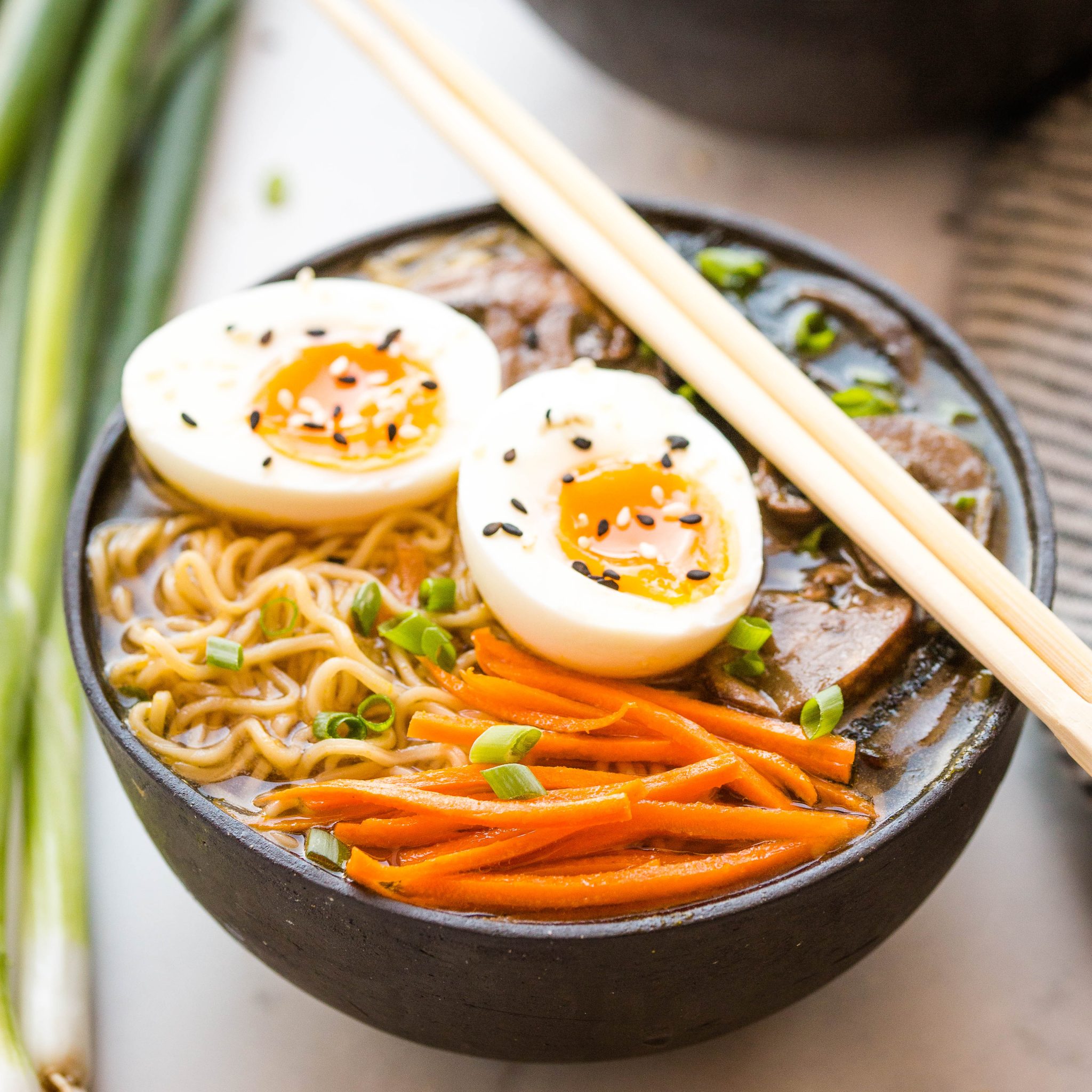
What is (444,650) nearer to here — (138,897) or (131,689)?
(131,689)

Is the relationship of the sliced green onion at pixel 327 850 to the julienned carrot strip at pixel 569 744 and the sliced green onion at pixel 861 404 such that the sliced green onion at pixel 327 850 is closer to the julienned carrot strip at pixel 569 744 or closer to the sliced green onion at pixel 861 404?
the julienned carrot strip at pixel 569 744

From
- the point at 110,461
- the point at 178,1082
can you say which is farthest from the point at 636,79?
the point at 178,1082

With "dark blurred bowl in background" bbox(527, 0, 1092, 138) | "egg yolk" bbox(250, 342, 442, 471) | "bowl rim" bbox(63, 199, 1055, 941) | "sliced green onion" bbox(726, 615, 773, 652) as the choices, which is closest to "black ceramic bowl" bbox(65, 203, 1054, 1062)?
"bowl rim" bbox(63, 199, 1055, 941)

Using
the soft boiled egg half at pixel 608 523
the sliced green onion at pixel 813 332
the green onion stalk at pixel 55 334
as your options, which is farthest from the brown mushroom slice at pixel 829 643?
the green onion stalk at pixel 55 334

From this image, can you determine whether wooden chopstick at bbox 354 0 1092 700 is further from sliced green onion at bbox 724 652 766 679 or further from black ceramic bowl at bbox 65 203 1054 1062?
sliced green onion at bbox 724 652 766 679

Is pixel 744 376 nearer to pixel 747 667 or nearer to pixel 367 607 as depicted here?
pixel 747 667

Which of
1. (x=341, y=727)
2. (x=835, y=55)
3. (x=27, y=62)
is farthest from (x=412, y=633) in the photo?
(x=27, y=62)
